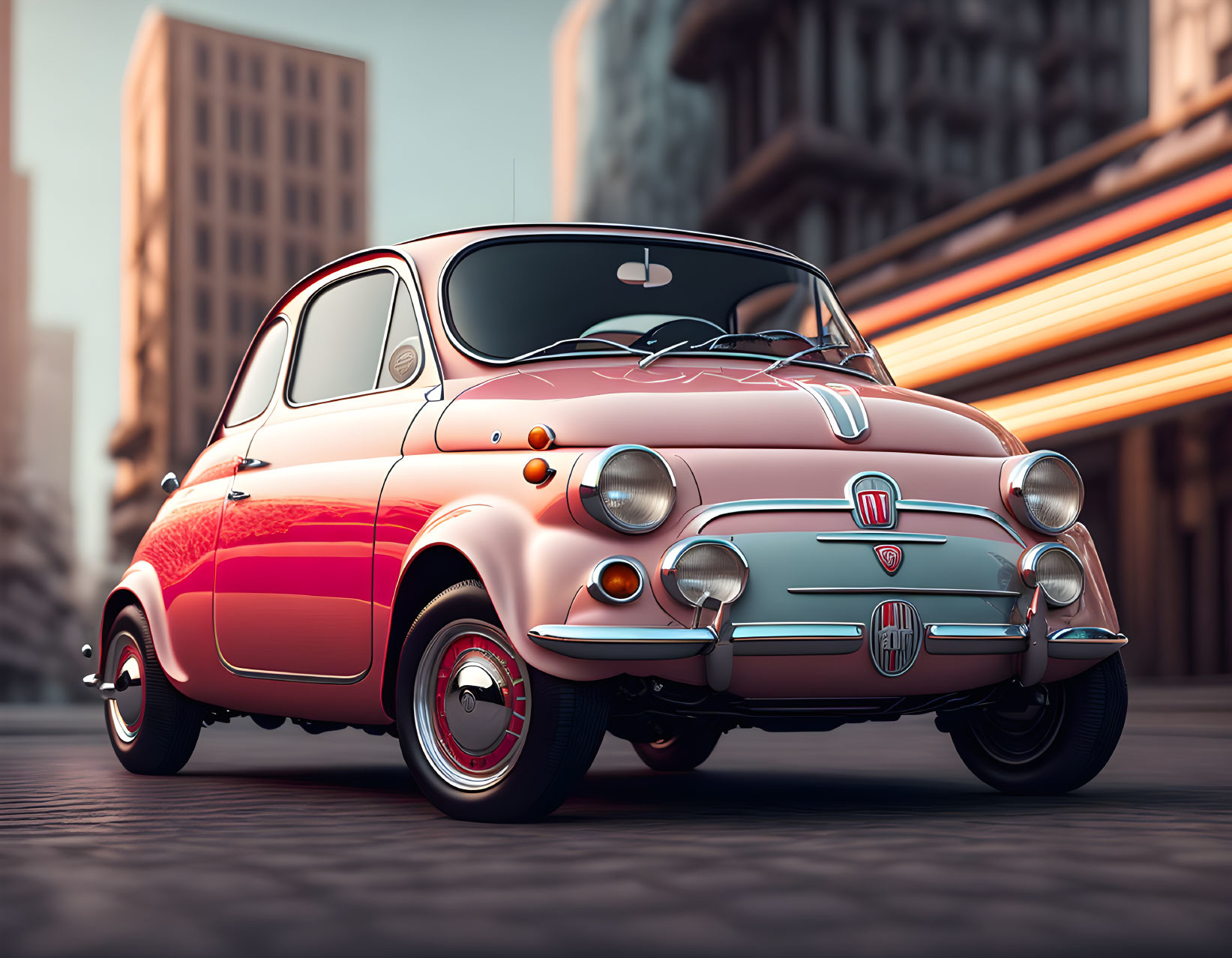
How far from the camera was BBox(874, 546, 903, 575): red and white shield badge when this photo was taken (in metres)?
4.75

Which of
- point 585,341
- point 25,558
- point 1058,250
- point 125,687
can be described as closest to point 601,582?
point 585,341

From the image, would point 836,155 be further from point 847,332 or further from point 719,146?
point 847,332

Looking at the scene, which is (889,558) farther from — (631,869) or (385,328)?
(385,328)

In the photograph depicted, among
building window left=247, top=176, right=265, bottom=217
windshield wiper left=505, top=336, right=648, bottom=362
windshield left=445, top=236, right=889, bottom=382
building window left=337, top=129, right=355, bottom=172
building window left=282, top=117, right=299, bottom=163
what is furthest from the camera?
building window left=337, top=129, right=355, bottom=172

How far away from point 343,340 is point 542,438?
5.28 ft

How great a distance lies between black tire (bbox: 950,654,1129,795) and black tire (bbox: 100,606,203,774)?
313cm

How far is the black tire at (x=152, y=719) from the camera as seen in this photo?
22.4 ft

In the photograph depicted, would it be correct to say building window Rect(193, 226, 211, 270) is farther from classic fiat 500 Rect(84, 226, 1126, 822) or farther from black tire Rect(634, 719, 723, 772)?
classic fiat 500 Rect(84, 226, 1126, 822)

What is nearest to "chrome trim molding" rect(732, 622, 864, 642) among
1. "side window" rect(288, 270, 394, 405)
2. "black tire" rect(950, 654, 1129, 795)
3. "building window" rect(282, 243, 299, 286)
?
"black tire" rect(950, 654, 1129, 795)

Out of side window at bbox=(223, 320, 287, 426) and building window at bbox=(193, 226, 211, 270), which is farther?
building window at bbox=(193, 226, 211, 270)

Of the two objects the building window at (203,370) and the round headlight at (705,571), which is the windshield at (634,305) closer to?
the round headlight at (705,571)

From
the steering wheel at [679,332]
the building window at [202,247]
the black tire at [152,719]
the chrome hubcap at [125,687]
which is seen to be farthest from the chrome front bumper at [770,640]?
the building window at [202,247]

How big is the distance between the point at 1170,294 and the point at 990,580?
983cm

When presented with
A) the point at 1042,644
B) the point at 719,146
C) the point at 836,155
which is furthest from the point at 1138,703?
the point at 719,146
